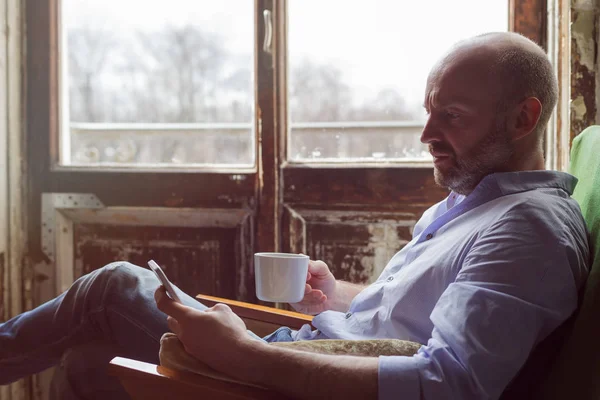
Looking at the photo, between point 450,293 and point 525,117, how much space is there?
44 cm

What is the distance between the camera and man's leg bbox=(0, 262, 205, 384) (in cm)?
114

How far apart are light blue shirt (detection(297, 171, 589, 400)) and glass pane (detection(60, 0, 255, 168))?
47.8 inches

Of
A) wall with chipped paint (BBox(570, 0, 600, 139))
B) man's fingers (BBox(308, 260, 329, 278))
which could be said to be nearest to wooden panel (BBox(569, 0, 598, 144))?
wall with chipped paint (BBox(570, 0, 600, 139))

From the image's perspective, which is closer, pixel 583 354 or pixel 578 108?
pixel 583 354

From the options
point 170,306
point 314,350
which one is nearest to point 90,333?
point 170,306

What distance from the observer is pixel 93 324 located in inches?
46.3

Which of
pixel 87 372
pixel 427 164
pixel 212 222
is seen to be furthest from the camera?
pixel 212 222

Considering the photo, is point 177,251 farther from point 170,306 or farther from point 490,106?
point 490,106

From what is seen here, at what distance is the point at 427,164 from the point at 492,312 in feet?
3.75

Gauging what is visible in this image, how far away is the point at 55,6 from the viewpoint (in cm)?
217

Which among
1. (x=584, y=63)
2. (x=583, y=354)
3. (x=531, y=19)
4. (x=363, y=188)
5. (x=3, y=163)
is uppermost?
(x=531, y=19)

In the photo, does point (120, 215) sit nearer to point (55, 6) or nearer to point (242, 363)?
point (55, 6)

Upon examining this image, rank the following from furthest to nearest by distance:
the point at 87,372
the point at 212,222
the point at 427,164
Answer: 1. the point at 212,222
2. the point at 427,164
3. the point at 87,372

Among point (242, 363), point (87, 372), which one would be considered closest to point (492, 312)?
point (242, 363)
